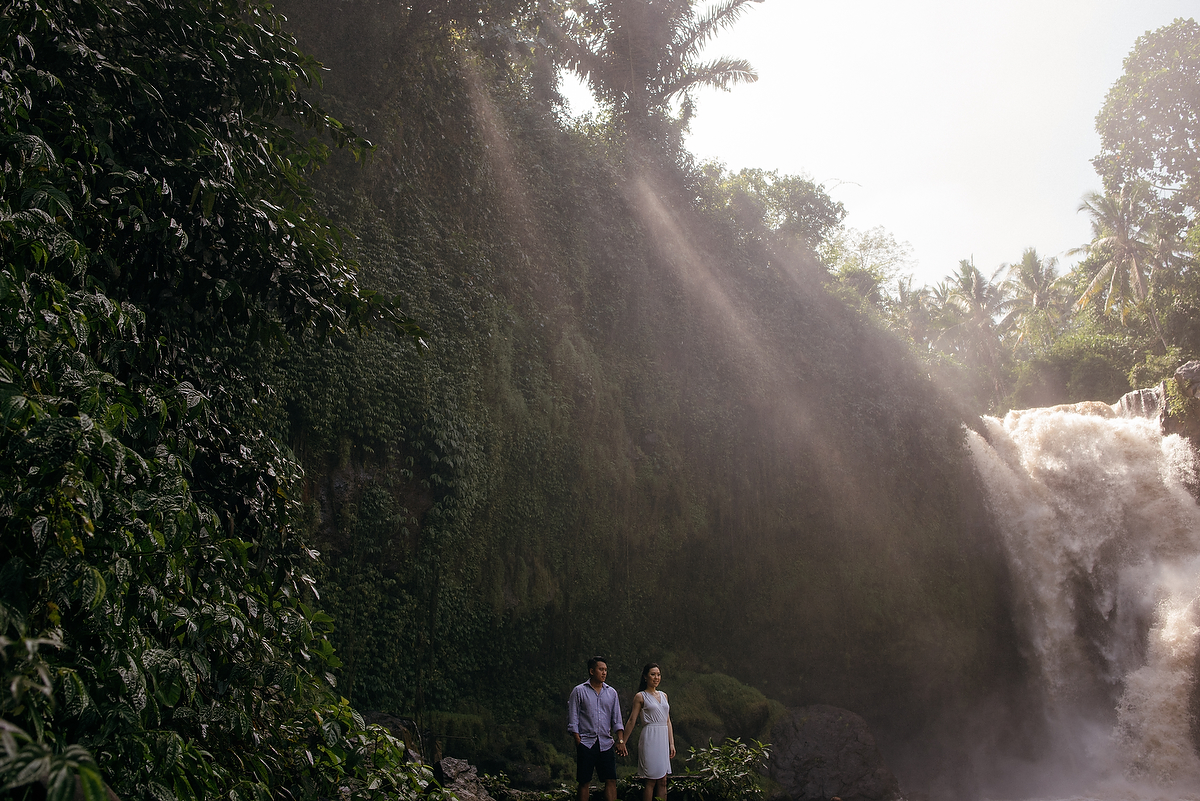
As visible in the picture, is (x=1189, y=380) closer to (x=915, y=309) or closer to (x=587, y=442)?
(x=587, y=442)

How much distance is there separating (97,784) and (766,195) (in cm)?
2296

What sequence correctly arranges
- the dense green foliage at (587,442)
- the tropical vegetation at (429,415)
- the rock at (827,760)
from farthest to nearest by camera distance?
the rock at (827,760) → the dense green foliage at (587,442) → the tropical vegetation at (429,415)

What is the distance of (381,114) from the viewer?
11312 mm

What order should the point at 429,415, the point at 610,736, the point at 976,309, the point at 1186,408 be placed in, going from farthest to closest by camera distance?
the point at 976,309 < the point at 1186,408 < the point at 429,415 < the point at 610,736

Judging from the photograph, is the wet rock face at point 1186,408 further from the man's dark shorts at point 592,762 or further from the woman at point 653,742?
the man's dark shorts at point 592,762

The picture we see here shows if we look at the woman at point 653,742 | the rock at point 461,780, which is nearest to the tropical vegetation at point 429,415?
the rock at point 461,780

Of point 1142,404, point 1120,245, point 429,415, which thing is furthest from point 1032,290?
point 429,415

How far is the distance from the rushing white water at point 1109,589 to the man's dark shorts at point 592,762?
11.0m

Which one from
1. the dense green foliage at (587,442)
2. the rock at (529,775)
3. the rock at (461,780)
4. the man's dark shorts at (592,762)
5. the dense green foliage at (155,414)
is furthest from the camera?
the dense green foliage at (587,442)

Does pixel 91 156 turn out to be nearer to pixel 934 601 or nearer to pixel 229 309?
pixel 229 309

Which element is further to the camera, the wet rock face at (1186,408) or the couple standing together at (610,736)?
the wet rock face at (1186,408)

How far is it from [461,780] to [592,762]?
1871 mm

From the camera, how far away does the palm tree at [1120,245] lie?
90.1 ft

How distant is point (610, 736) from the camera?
576 cm
